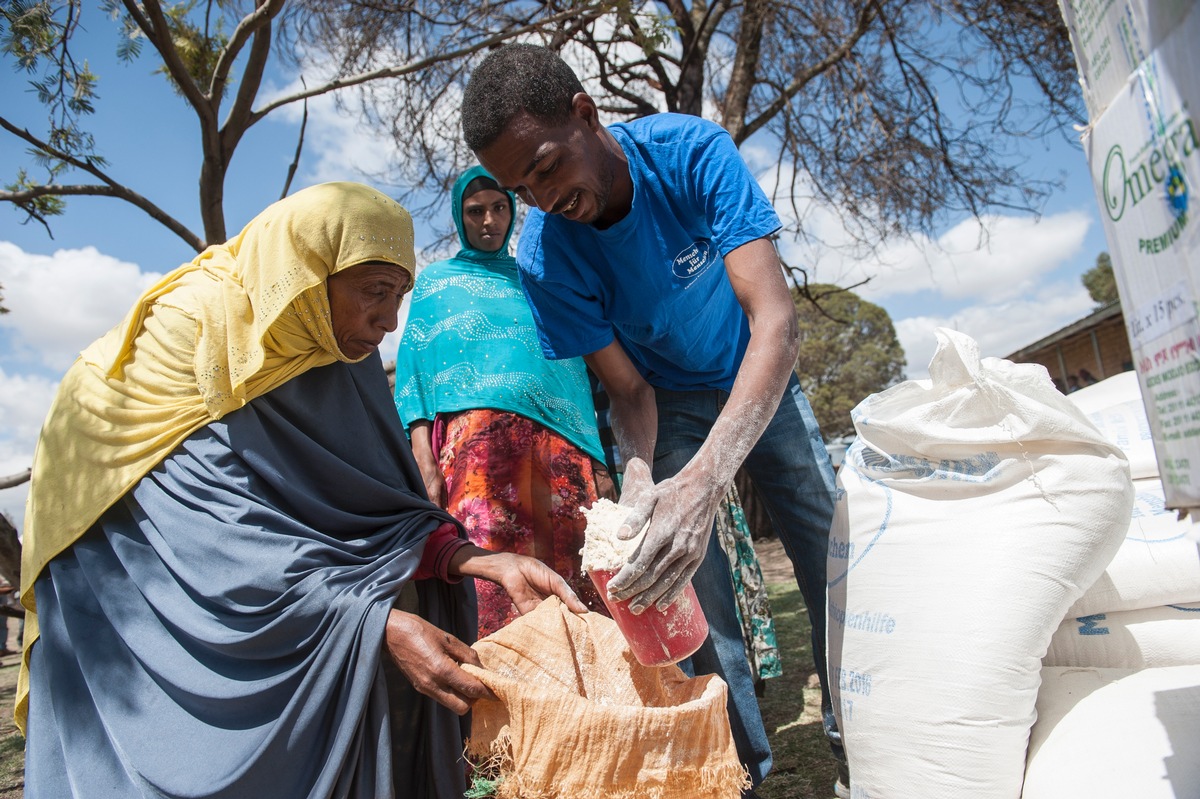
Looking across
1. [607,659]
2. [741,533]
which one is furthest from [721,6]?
[607,659]

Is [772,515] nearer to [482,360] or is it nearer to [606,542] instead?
[606,542]

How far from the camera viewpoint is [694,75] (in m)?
5.64

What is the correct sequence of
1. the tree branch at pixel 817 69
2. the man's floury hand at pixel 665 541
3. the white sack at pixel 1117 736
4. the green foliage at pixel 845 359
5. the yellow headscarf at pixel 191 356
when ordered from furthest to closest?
the green foliage at pixel 845 359 < the tree branch at pixel 817 69 < the yellow headscarf at pixel 191 356 < the man's floury hand at pixel 665 541 < the white sack at pixel 1117 736

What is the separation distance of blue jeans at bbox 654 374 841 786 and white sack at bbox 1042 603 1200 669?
0.59 metres

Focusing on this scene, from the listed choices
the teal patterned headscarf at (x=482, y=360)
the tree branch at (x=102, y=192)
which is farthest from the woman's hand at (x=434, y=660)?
the tree branch at (x=102, y=192)

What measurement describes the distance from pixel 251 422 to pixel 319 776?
2.32 feet

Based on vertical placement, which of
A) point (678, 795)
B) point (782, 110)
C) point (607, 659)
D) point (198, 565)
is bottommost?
point (678, 795)

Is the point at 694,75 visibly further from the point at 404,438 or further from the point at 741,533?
the point at 404,438

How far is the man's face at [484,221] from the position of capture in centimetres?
318

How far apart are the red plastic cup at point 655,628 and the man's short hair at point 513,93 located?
95 centimetres

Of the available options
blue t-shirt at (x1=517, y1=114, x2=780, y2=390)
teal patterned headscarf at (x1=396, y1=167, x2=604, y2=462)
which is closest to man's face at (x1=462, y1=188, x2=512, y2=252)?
teal patterned headscarf at (x1=396, y1=167, x2=604, y2=462)

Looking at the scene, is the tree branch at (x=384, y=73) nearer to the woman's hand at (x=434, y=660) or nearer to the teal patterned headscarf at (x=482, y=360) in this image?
the teal patterned headscarf at (x=482, y=360)

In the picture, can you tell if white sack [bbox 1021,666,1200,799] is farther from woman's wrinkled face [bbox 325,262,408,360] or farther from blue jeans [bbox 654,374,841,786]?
woman's wrinkled face [bbox 325,262,408,360]

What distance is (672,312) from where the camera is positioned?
206 cm
